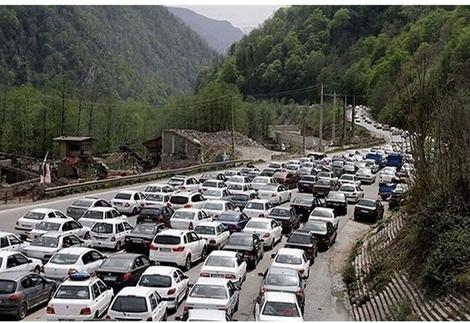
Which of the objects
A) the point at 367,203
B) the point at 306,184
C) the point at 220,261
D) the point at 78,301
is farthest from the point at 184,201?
the point at 78,301

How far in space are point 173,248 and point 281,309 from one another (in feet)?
23.2

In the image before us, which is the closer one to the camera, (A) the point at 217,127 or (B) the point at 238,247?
(B) the point at 238,247

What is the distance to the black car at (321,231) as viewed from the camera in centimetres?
2778

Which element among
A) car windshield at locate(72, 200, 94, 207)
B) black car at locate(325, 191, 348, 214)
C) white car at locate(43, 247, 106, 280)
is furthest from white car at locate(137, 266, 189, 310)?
black car at locate(325, 191, 348, 214)

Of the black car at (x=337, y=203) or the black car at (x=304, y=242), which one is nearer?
the black car at (x=304, y=242)

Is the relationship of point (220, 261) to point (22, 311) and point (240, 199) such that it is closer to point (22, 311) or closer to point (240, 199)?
point (22, 311)

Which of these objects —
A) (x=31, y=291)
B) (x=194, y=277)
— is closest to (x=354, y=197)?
(x=194, y=277)

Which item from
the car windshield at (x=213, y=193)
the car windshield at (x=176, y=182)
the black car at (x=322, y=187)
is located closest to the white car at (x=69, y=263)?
the car windshield at (x=213, y=193)

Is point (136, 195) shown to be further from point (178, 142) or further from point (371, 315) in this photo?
point (178, 142)

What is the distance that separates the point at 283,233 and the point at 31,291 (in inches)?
596

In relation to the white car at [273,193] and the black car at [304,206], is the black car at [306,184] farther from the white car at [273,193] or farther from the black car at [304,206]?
the black car at [304,206]

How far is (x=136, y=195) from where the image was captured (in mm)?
34969

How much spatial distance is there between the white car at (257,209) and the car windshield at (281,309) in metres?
15.2

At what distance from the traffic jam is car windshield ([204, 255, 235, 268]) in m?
0.03
